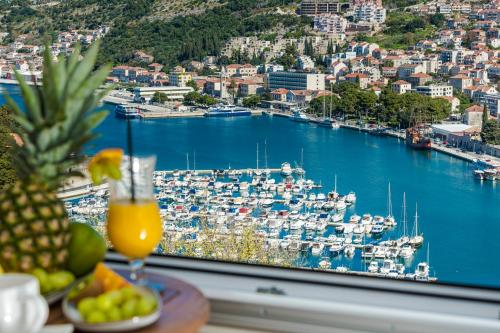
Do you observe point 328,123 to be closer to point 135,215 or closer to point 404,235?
point 404,235

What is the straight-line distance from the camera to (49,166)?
0.48 m

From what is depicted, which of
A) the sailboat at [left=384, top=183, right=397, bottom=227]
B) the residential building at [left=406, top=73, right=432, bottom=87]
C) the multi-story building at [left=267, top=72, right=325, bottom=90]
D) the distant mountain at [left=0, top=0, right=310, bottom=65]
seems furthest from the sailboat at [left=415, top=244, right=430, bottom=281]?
the distant mountain at [left=0, top=0, right=310, bottom=65]

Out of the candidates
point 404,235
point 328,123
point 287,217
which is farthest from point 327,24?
point 404,235

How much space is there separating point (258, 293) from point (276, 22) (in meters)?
24.9

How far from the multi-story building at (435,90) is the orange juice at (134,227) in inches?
678

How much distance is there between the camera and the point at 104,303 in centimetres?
40

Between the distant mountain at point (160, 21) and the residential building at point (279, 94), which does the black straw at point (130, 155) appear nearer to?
the residential building at point (279, 94)

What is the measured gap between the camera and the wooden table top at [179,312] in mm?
Result: 405

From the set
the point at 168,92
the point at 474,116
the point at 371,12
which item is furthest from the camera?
the point at 371,12

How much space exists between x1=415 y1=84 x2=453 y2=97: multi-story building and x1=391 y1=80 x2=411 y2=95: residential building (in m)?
0.39

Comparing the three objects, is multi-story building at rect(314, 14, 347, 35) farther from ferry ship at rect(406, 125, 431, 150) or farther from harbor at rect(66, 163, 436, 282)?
harbor at rect(66, 163, 436, 282)

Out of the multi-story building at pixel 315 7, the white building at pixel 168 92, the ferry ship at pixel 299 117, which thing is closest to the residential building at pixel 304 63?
the white building at pixel 168 92

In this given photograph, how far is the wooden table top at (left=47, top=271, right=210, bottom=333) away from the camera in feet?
1.33

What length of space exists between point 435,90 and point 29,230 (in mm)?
17410
